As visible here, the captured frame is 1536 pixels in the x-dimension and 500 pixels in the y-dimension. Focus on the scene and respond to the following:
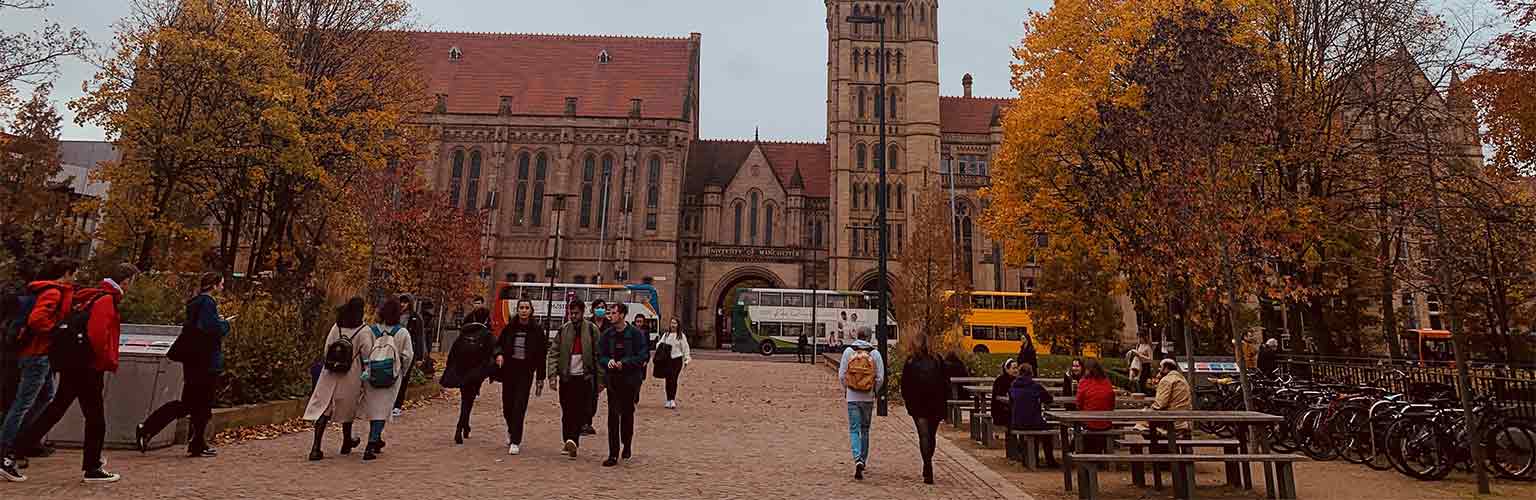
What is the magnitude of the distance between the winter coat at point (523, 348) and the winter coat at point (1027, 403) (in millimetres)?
5016

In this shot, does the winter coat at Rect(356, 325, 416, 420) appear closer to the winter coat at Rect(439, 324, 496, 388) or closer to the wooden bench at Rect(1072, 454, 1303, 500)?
the winter coat at Rect(439, 324, 496, 388)

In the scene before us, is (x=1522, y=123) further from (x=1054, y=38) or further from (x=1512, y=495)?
(x=1054, y=38)

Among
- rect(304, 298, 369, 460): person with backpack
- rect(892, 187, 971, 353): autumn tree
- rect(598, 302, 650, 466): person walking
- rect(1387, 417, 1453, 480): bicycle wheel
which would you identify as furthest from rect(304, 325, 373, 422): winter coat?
rect(892, 187, 971, 353): autumn tree

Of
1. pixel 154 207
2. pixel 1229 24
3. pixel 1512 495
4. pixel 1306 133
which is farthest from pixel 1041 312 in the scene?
pixel 154 207

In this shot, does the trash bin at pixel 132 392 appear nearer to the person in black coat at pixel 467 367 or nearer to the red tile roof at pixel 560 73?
the person in black coat at pixel 467 367

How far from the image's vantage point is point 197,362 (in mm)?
6879

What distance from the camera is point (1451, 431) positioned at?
846cm

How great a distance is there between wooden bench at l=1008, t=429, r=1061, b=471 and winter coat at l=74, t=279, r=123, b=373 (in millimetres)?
7972

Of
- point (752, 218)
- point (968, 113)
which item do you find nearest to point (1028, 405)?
point (752, 218)

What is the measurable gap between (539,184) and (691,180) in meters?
9.36

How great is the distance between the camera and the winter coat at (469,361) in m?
8.97

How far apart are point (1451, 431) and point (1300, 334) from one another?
1043cm

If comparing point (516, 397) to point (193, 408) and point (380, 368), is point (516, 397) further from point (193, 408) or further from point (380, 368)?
point (193, 408)

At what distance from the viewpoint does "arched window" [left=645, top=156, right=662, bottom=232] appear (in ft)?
153
